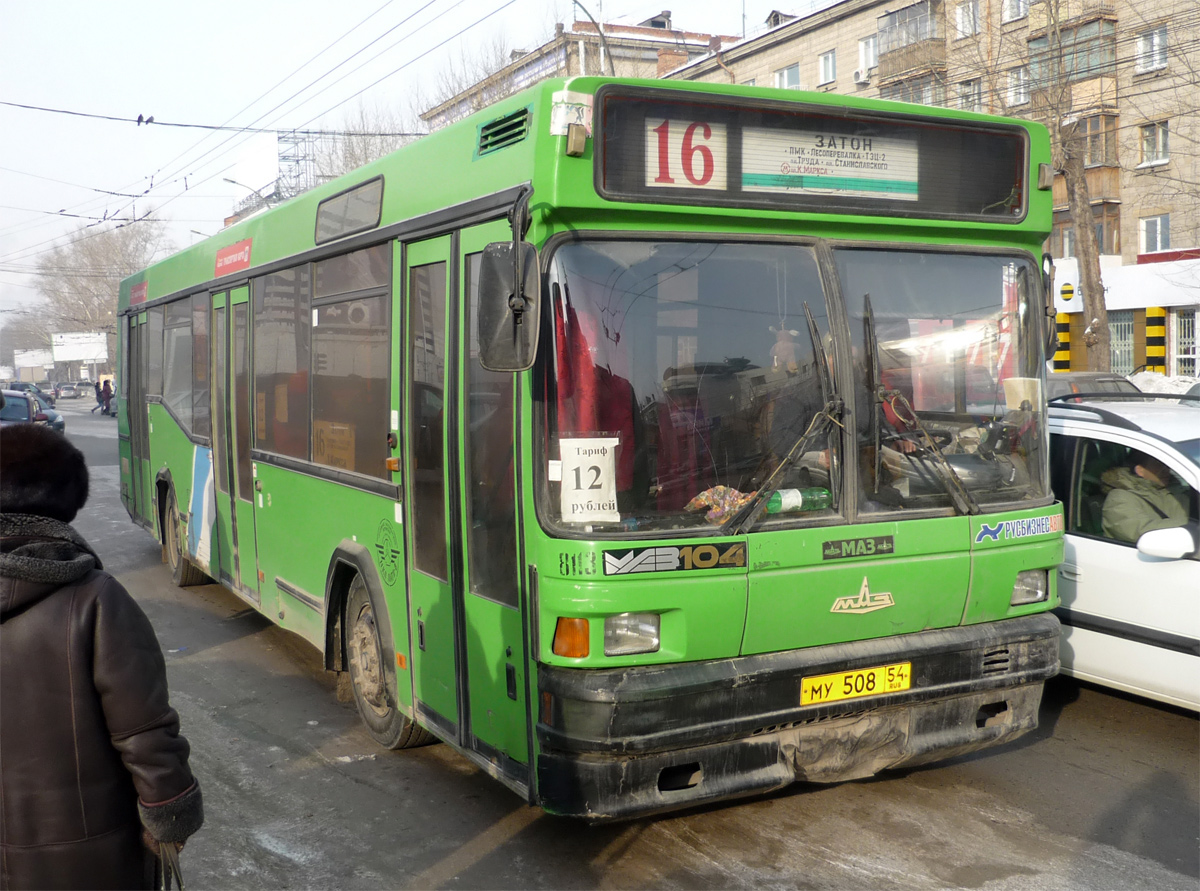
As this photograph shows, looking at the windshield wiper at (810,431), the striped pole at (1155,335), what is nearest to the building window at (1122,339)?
the striped pole at (1155,335)

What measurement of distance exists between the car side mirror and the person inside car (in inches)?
14.0

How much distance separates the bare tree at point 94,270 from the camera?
290 ft

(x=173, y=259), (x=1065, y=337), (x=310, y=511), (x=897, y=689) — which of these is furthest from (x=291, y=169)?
(x=897, y=689)

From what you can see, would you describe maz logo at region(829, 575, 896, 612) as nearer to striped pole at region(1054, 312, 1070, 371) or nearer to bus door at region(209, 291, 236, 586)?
bus door at region(209, 291, 236, 586)

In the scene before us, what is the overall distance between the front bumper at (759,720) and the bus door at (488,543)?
0.28 metres

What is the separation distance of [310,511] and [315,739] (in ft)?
4.38

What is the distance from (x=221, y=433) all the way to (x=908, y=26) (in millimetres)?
32606

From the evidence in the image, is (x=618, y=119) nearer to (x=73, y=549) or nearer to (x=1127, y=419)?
(x=73, y=549)

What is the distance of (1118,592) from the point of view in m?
5.94

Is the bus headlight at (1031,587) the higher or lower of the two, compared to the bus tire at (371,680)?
higher

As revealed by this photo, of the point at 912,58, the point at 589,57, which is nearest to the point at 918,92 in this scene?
the point at 912,58

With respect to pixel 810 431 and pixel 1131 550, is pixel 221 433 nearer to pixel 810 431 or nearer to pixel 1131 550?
pixel 810 431

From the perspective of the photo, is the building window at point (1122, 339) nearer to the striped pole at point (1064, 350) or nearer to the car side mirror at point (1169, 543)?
the striped pole at point (1064, 350)

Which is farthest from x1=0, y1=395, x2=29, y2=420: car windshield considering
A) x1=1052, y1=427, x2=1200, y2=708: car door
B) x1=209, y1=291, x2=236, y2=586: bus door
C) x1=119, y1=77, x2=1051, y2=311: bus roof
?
x1=1052, y1=427, x2=1200, y2=708: car door
